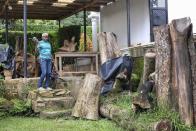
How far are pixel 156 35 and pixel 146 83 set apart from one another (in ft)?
3.41

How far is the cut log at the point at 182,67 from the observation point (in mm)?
6977

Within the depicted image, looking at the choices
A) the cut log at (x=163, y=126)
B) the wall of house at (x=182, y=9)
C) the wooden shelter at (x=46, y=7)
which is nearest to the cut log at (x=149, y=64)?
the cut log at (x=163, y=126)

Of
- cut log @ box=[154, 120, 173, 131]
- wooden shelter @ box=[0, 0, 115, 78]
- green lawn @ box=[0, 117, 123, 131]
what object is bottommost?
green lawn @ box=[0, 117, 123, 131]

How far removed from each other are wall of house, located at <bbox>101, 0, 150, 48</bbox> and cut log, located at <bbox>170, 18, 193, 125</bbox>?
279 inches

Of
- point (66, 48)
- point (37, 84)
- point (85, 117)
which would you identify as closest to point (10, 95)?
point (37, 84)

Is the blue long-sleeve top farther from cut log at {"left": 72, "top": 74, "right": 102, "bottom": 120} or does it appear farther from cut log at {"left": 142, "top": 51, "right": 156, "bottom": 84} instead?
cut log at {"left": 142, "top": 51, "right": 156, "bottom": 84}

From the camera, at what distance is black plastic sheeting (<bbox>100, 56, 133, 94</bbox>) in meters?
10.4

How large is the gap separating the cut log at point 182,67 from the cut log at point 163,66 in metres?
0.15

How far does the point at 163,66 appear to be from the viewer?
7.57m

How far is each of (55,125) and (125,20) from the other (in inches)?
324

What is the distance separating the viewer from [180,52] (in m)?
7.21

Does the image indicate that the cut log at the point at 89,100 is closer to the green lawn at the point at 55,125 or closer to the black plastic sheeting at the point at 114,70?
the green lawn at the point at 55,125

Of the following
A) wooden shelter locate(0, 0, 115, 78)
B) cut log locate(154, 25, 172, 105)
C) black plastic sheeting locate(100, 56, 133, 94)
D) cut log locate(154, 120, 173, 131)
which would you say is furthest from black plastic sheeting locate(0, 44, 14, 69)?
cut log locate(154, 120, 173, 131)

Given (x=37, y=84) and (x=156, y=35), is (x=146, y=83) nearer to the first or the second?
(x=156, y=35)
